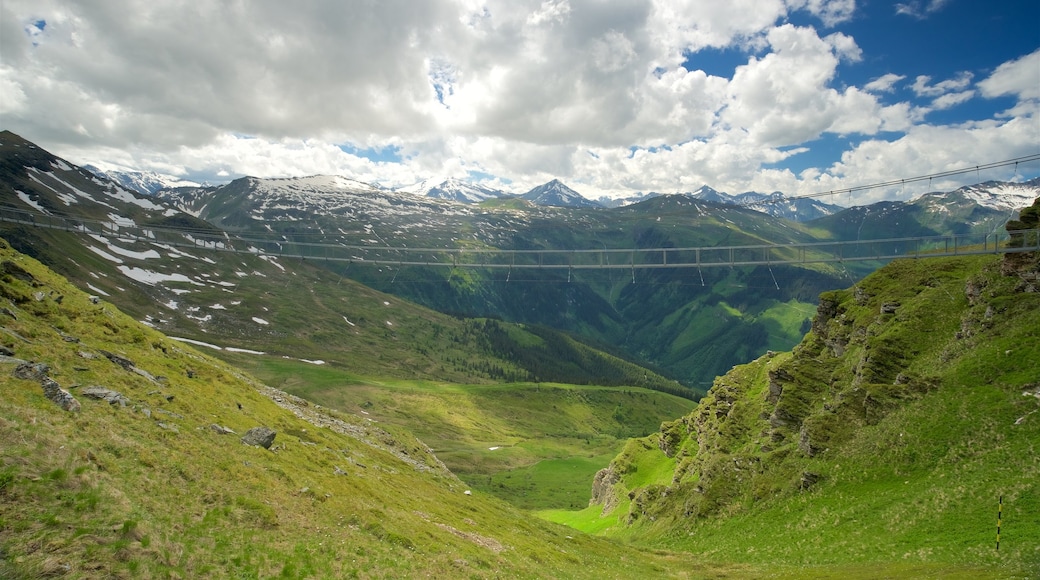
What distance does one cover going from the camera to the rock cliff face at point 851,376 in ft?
134

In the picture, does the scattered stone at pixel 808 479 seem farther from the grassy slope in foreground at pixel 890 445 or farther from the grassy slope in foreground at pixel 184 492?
the grassy slope in foreground at pixel 184 492

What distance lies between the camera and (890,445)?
124ft

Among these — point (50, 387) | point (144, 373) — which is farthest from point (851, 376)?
point (50, 387)

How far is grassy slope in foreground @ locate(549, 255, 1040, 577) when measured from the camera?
2925 centimetres

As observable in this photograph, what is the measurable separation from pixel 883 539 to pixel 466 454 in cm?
12678

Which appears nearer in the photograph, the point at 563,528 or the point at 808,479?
the point at 808,479

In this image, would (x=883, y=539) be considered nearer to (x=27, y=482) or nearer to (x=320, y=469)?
(x=320, y=469)

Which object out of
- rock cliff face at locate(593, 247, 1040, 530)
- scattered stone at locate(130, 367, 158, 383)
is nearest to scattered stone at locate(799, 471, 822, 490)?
rock cliff face at locate(593, 247, 1040, 530)

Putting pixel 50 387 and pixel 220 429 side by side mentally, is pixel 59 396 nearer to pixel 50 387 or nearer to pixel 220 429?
pixel 50 387

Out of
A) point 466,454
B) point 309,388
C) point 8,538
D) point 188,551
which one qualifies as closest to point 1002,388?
point 188,551

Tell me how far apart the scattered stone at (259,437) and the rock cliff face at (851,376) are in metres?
39.1

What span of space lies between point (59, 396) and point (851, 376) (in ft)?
190

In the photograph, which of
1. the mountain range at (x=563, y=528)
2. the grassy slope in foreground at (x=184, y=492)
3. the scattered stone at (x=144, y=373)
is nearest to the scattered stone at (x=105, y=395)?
the mountain range at (x=563, y=528)

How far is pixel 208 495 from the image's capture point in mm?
19859
